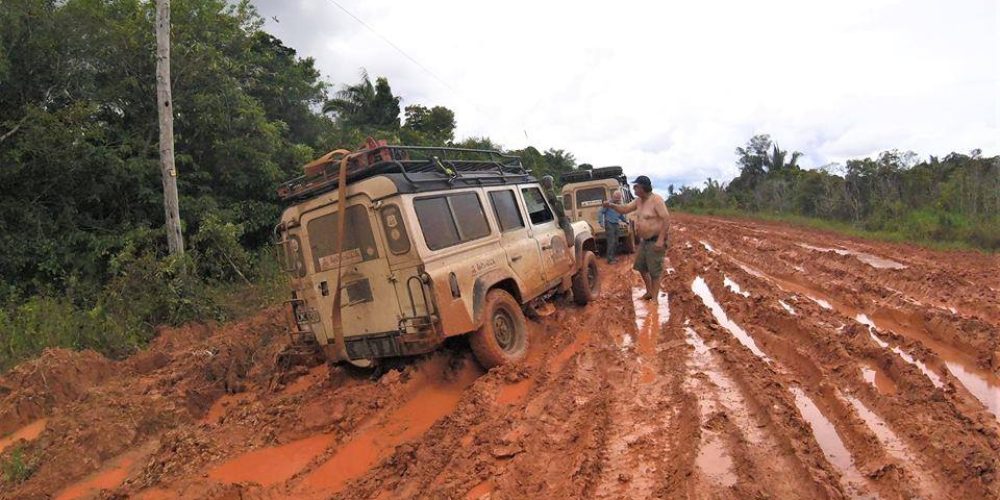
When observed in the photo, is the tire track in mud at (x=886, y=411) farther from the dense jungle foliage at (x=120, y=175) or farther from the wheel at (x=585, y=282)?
the dense jungle foliage at (x=120, y=175)

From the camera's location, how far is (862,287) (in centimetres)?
791

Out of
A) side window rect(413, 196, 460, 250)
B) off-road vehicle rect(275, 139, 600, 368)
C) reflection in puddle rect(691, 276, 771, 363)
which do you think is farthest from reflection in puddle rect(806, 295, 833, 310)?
side window rect(413, 196, 460, 250)

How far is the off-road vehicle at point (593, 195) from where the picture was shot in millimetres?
13555

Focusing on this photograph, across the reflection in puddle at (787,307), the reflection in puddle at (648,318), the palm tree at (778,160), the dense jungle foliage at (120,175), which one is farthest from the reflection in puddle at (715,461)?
the palm tree at (778,160)

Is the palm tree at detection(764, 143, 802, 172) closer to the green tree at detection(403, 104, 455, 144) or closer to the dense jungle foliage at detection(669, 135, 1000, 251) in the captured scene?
the dense jungle foliage at detection(669, 135, 1000, 251)

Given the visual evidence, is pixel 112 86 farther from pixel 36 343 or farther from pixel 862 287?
pixel 862 287

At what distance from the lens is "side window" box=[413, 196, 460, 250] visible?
5016 millimetres

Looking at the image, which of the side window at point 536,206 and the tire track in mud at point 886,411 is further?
the side window at point 536,206

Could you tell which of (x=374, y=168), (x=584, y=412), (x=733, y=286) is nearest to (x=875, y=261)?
(x=733, y=286)

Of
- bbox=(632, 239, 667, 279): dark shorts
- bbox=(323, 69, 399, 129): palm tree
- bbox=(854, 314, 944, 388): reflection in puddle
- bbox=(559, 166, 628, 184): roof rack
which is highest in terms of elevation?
bbox=(323, 69, 399, 129): palm tree

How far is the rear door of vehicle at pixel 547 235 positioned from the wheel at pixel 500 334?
38.3 inches

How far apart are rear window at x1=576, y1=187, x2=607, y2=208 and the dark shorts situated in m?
6.04

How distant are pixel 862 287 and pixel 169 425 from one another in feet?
27.9

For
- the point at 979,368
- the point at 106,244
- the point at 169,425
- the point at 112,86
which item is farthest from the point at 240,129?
the point at 979,368
